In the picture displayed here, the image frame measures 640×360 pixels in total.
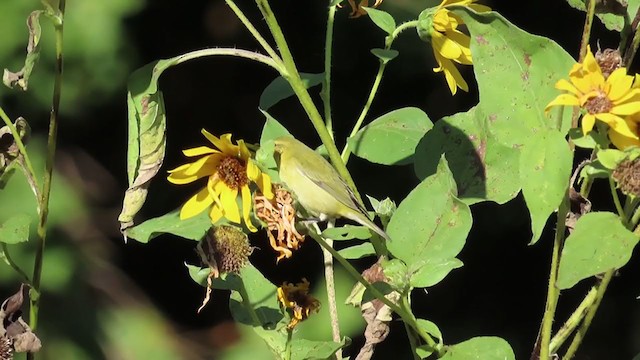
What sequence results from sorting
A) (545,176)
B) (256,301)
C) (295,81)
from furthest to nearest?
(256,301)
(295,81)
(545,176)

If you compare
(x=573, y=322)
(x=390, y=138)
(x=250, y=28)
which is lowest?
(x=573, y=322)

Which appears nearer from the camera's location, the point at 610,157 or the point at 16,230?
Result: the point at 610,157

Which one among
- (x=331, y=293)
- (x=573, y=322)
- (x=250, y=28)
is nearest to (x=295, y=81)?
(x=250, y=28)

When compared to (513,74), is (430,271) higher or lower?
lower

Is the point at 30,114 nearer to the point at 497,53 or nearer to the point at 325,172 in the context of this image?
the point at 325,172

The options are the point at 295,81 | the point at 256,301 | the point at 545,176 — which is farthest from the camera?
the point at 256,301

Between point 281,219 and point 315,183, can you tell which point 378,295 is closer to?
point 281,219

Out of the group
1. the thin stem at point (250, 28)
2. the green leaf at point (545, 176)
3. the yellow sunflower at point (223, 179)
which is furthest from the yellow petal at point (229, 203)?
the green leaf at point (545, 176)
